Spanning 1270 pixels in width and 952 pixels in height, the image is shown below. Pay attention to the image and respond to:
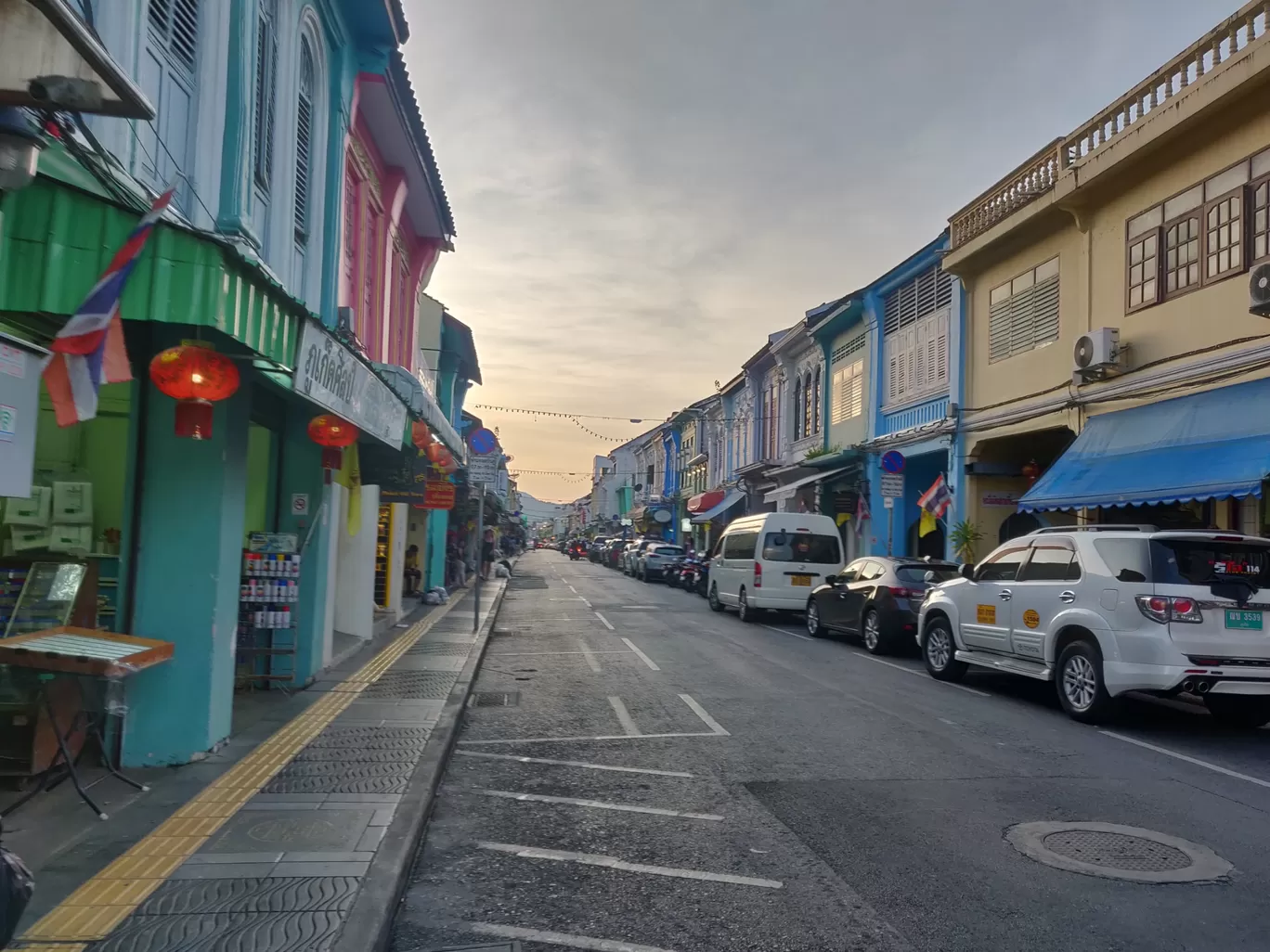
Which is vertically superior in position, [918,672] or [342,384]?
[342,384]

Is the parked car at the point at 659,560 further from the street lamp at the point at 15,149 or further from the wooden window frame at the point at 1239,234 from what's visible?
the street lamp at the point at 15,149

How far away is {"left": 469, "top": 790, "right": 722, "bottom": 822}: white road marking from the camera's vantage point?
241 inches

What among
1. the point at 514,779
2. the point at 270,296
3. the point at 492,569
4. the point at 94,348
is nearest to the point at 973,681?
the point at 514,779

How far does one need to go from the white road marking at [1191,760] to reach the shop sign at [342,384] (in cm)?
739

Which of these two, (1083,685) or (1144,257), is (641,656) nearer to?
(1083,685)

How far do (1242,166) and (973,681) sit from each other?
765cm

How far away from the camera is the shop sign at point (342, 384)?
6746mm

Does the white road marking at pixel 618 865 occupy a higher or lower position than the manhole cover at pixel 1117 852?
lower

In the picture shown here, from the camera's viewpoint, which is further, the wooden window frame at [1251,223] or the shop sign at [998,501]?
the shop sign at [998,501]

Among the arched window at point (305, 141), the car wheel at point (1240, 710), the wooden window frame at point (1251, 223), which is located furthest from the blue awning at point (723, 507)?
the arched window at point (305, 141)

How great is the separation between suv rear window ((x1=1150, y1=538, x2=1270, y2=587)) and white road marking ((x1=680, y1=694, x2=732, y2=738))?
4.21 meters

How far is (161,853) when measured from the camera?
514 cm

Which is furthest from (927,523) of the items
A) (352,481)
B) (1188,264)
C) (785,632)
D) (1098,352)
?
(352,481)

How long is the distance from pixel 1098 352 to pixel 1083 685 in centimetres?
725
